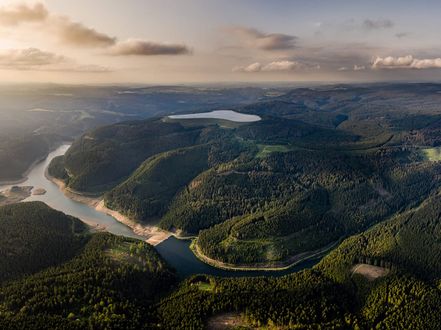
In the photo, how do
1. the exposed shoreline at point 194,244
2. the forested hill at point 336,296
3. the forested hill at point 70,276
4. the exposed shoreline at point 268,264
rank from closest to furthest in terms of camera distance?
1. the forested hill at point 70,276
2. the forested hill at point 336,296
3. the exposed shoreline at point 268,264
4. the exposed shoreline at point 194,244

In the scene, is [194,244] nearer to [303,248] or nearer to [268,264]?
[268,264]

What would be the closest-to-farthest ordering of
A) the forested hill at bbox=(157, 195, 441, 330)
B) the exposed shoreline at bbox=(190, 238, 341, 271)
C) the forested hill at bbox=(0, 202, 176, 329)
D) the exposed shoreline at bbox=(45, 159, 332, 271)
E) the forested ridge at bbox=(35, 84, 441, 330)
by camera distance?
the forested hill at bbox=(0, 202, 176, 329) < the forested hill at bbox=(157, 195, 441, 330) < the forested ridge at bbox=(35, 84, 441, 330) < the exposed shoreline at bbox=(190, 238, 341, 271) < the exposed shoreline at bbox=(45, 159, 332, 271)

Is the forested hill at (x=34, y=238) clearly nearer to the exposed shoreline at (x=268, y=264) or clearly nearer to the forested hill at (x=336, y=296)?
the exposed shoreline at (x=268, y=264)

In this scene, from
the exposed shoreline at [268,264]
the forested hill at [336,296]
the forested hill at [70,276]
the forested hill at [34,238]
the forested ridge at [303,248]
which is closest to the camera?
the forested hill at [70,276]

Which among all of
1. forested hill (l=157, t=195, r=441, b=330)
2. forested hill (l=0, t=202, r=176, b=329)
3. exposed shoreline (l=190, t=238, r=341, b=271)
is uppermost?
forested hill (l=0, t=202, r=176, b=329)

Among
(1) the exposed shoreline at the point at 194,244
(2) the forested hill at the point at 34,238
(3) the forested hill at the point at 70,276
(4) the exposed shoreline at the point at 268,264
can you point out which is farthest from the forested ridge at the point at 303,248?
(2) the forested hill at the point at 34,238

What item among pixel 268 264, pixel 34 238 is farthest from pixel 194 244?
pixel 34 238

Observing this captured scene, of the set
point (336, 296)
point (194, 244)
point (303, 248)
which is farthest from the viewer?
point (194, 244)

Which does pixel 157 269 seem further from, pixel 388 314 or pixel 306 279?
pixel 388 314

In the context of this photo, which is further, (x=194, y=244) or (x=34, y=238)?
(x=194, y=244)

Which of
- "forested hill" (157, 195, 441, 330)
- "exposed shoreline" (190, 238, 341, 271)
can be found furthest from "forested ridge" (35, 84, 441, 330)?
"exposed shoreline" (190, 238, 341, 271)

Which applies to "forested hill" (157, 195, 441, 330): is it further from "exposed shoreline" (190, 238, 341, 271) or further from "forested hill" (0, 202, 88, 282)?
"forested hill" (0, 202, 88, 282)

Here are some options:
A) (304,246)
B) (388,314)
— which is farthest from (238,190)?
(388,314)
